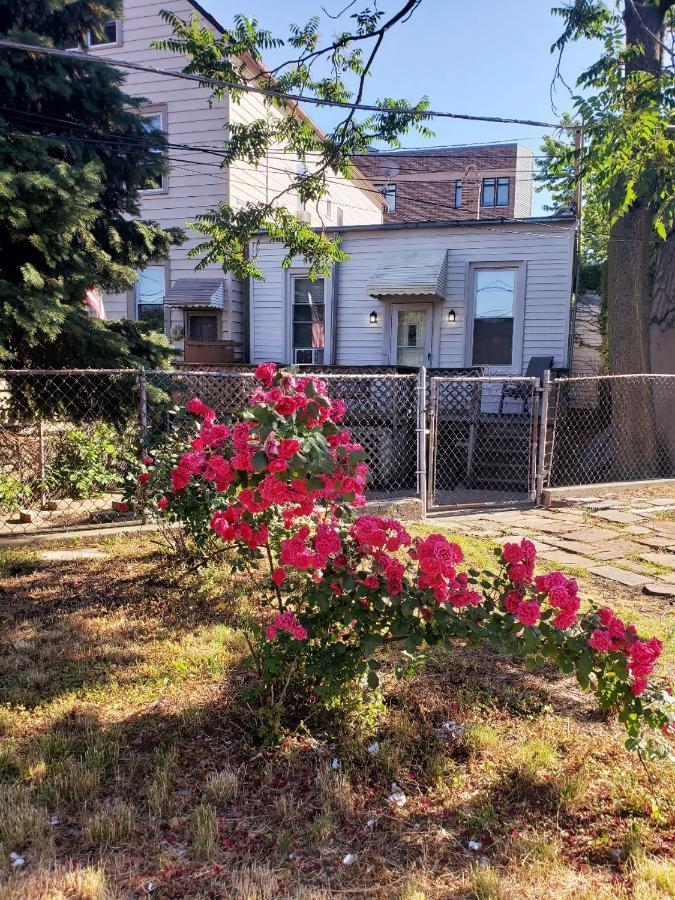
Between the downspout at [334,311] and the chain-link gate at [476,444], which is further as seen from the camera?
the downspout at [334,311]

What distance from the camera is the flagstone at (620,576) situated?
4.52 meters

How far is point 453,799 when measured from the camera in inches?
86.1

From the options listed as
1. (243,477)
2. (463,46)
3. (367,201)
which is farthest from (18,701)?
(367,201)

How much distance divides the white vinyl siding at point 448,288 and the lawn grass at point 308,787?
366 inches

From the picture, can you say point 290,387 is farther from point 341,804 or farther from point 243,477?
point 341,804

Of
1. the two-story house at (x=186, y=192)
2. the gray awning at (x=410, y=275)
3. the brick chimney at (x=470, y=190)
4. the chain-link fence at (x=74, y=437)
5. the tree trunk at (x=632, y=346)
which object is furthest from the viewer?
the brick chimney at (x=470, y=190)

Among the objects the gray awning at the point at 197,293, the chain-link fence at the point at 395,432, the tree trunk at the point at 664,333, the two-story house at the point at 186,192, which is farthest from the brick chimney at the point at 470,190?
the tree trunk at the point at 664,333

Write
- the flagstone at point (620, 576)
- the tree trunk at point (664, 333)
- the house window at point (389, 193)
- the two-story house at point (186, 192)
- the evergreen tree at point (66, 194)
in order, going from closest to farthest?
the flagstone at point (620, 576) < the evergreen tree at point (66, 194) < the tree trunk at point (664, 333) < the two-story house at point (186, 192) < the house window at point (389, 193)

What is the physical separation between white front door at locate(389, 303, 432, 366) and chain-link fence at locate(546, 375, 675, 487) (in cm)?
265

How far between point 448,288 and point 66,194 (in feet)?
26.1

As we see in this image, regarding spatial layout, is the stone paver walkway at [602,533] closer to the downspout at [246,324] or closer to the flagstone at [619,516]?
the flagstone at [619,516]

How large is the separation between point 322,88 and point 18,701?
609 centimetres

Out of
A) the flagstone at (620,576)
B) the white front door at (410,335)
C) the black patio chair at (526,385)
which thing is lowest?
the flagstone at (620,576)

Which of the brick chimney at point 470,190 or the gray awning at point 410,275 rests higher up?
the brick chimney at point 470,190
